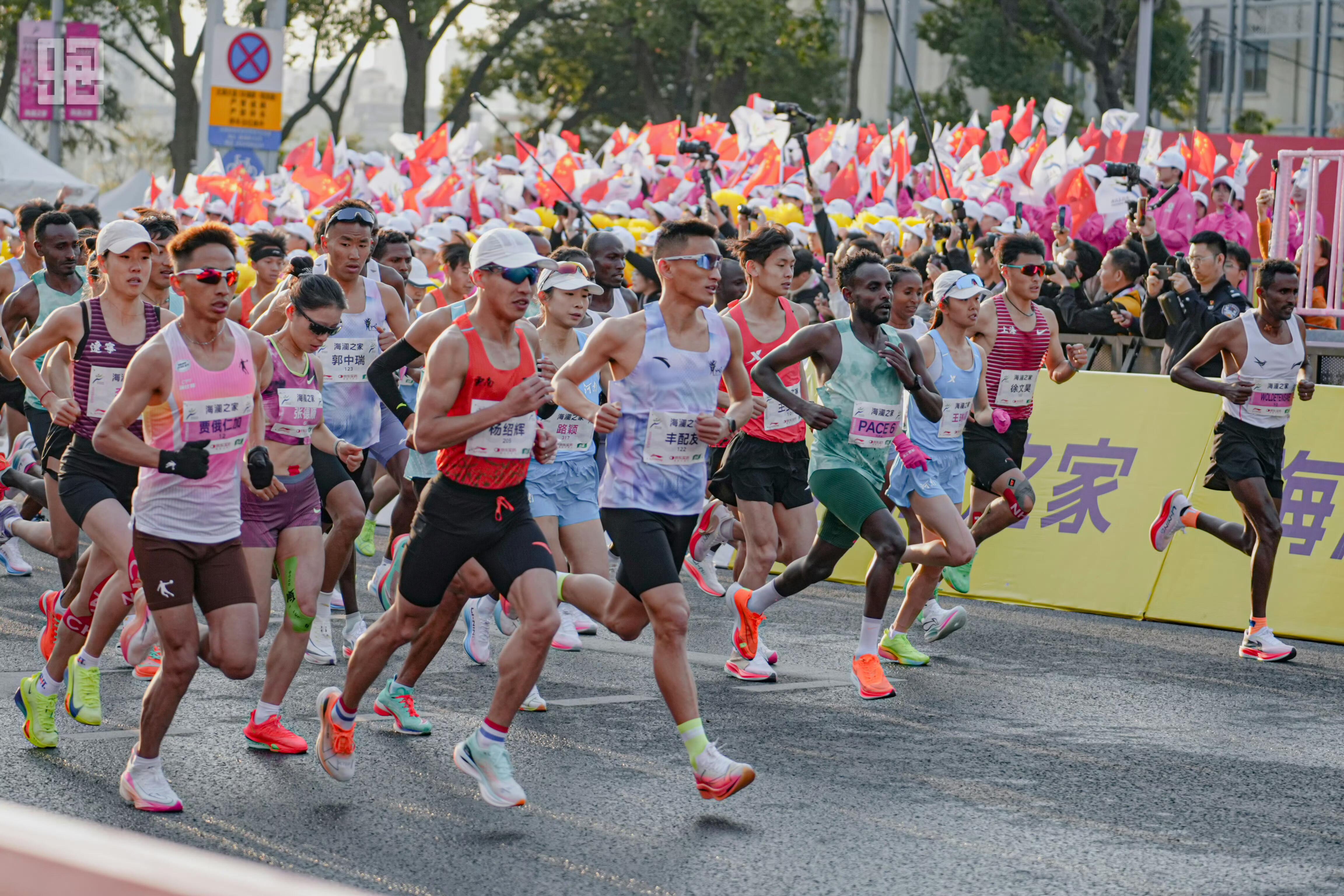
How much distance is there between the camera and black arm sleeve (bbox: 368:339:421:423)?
657 centimetres

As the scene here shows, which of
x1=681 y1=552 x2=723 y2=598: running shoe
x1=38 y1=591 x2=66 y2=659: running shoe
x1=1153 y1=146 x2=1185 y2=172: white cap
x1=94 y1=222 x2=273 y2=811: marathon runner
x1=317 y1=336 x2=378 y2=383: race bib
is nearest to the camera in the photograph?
x1=94 y1=222 x2=273 y2=811: marathon runner

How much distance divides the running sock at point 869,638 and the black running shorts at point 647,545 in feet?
5.44

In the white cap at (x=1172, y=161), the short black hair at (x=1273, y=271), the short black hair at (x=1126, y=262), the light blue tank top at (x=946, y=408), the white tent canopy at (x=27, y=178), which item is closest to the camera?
the light blue tank top at (x=946, y=408)

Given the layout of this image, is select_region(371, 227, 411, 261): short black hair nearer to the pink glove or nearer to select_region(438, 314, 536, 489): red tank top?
the pink glove

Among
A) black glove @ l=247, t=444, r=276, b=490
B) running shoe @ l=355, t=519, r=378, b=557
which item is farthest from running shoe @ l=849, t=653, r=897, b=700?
running shoe @ l=355, t=519, r=378, b=557

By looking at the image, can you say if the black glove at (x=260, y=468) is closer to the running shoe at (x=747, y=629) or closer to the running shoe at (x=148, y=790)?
the running shoe at (x=148, y=790)

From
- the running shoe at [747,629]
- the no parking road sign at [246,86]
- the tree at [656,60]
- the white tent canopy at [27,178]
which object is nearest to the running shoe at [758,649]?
the running shoe at [747,629]

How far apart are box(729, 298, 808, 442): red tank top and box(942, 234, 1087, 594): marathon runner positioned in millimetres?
1257

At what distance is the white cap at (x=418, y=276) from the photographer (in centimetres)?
1173

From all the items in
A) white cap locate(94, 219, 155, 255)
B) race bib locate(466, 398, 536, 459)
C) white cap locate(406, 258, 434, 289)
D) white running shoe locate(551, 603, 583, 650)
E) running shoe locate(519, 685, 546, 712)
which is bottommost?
white running shoe locate(551, 603, 583, 650)

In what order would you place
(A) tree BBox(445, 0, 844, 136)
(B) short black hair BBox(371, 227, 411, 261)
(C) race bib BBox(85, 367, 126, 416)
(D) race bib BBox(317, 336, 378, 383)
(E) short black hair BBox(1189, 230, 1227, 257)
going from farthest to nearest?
(A) tree BBox(445, 0, 844, 136) → (E) short black hair BBox(1189, 230, 1227, 257) → (B) short black hair BBox(371, 227, 411, 261) → (D) race bib BBox(317, 336, 378, 383) → (C) race bib BBox(85, 367, 126, 416)

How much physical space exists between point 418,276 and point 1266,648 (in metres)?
6.06

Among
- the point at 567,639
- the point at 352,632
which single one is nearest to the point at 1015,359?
the point at 567,639

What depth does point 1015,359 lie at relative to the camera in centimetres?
934
